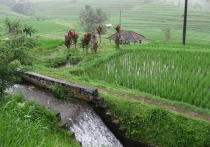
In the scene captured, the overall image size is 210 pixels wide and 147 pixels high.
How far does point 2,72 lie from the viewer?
352 centimetres

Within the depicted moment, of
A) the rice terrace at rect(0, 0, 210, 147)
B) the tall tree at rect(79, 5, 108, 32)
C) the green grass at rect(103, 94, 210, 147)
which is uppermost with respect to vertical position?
the tall tree at rect(79, 5, 108, 32)

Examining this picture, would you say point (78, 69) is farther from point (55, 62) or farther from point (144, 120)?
point (144, 120)

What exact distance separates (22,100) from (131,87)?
131 inches

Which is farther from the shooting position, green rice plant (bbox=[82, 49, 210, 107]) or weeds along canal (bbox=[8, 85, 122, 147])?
green rice plant (bbox=[82, 49, 210, 107])

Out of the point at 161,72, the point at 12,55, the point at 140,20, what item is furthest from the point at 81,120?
the point at 140,20

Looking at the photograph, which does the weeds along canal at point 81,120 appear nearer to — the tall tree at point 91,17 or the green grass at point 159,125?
the green grass at point 159,125

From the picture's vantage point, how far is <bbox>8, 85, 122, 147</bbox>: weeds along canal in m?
4.49

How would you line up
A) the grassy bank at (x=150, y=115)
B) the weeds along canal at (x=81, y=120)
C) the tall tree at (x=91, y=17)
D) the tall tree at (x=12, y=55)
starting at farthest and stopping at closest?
the tall tree at (x=91, y=17)
the grassy bank at (x=150, y=115)
the weeds along canal at (x=81, y=120)
the tall tree at (x=12, y=55)

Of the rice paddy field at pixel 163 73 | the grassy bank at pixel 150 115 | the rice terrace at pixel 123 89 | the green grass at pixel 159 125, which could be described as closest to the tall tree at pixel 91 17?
the rice terrace at pixel 123 89

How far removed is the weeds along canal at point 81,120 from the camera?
449cm

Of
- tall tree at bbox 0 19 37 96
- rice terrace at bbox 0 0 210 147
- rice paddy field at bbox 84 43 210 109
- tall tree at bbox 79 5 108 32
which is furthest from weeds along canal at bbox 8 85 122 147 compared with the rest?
tall tree at bbox 79 5 108 32

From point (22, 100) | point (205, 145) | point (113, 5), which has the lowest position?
point (205, 145)

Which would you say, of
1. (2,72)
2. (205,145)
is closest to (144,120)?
(205,145)

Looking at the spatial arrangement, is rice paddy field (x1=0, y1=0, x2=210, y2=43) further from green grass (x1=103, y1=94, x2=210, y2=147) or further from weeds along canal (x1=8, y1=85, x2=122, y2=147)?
green grass (x1=103, y1=94, x2=210, y2=147)
